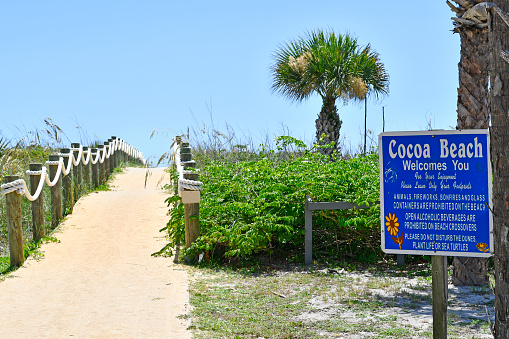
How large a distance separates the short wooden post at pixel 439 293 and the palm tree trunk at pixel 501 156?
48 cm

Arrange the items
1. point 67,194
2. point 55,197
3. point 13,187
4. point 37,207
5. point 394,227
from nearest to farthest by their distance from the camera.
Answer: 1. point 394,227
2. point 13,187
3. point 37,207
4. point 55,197
5. point 67,194

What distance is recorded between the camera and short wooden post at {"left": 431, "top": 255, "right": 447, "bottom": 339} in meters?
4.07

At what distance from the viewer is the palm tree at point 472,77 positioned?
679cm

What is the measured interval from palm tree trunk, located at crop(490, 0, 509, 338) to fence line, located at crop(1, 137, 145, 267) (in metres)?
6.64

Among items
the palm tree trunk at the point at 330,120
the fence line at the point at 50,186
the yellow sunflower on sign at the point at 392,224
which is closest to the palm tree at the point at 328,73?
the palm tree trunk at the point at 330,120

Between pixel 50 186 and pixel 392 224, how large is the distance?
7654 mm

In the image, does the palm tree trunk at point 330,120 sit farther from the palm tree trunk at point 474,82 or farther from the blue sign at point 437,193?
the blue sign at point 437,193

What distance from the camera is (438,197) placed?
3.97 metres

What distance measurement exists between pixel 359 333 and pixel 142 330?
2.07 m

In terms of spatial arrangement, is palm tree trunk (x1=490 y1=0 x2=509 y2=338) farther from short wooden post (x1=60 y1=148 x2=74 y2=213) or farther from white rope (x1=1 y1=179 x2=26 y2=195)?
short wooden post (x1=60 y1=148 x2=74 y2=213)

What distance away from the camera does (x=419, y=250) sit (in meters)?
4.03

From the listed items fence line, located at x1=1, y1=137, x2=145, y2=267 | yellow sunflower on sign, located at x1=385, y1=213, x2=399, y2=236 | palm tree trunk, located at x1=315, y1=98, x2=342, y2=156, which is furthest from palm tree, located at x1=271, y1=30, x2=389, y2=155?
yellow sunflower on sign, located at x1=385, y1=213, x2=399, y2=236

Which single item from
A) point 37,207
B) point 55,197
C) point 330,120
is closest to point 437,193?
point 37,207

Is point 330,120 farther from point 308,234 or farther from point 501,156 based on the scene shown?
point 501,156
